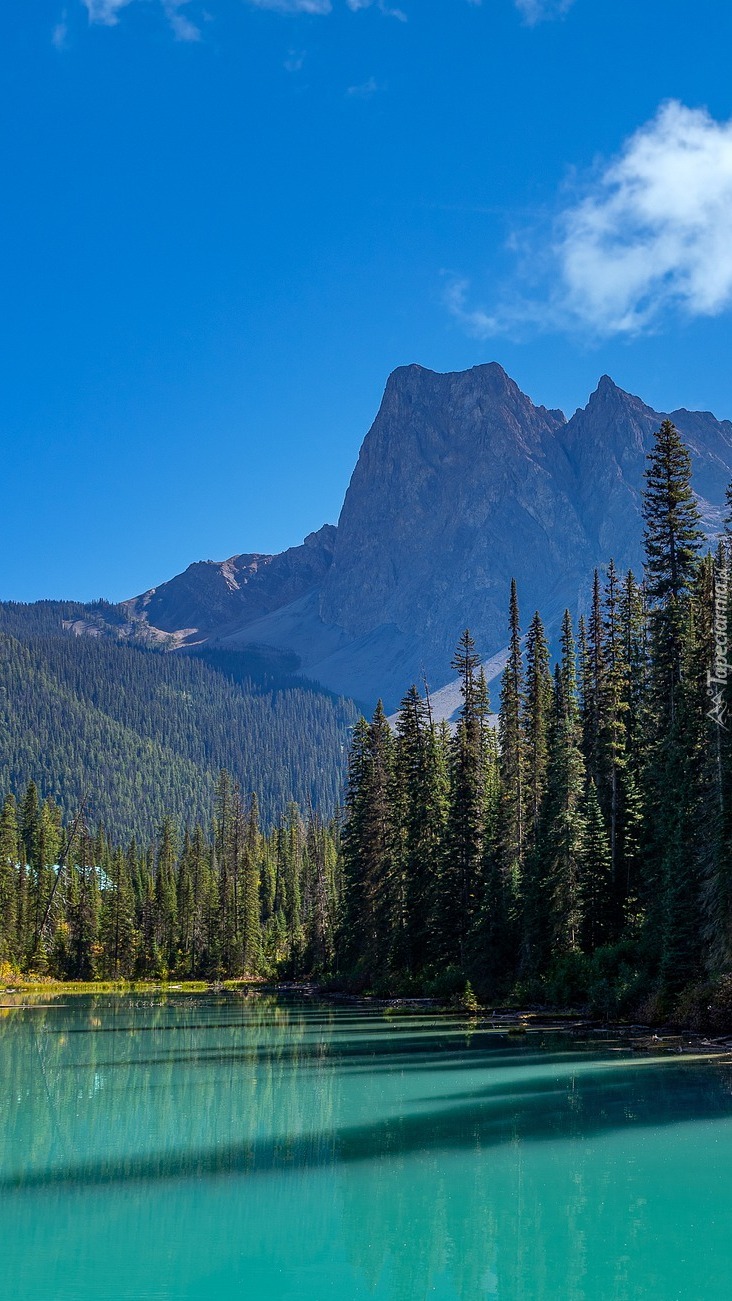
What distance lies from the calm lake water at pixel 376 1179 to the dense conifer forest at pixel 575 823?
301 inches

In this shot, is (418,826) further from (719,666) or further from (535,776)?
(719,666)

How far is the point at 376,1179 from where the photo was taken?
19.8 metres

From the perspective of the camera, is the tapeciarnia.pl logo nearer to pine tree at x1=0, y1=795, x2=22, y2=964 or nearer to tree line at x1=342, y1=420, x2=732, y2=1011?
tree line at x1=342, y1=420, x2=732, y2=1011

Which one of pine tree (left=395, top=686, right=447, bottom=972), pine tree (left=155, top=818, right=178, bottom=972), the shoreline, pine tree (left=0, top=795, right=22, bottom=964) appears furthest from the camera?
pine tree (left=155, top=818, right=178, bottom=972)

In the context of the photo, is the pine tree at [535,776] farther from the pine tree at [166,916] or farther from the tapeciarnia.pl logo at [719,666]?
the pine tree at [166,916]

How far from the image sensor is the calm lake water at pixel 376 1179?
1502 centimetres

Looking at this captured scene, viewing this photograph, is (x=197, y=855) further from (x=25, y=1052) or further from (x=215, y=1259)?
(x=215, y=1259)

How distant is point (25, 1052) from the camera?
44.1m

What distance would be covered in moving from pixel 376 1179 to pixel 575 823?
30.7 meters

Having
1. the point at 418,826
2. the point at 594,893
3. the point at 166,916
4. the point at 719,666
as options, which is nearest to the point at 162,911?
the point at 166,916

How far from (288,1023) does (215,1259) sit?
127 feet

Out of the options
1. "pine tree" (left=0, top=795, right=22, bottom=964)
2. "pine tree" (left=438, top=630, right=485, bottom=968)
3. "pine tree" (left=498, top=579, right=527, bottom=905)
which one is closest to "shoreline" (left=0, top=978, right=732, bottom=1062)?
"pine tree" (left=438, top=630, right=485, bottom=968)

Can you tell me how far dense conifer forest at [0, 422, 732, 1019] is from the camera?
39.0 metres

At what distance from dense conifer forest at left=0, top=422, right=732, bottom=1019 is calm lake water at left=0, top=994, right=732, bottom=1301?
7.64m
